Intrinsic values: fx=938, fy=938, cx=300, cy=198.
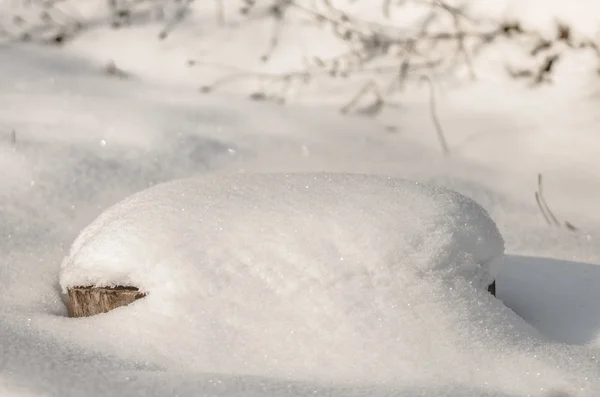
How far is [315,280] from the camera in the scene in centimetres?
185

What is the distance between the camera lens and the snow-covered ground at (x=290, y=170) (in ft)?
5.56

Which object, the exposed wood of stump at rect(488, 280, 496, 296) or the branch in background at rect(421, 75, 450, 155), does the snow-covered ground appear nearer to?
the branch in background at rect(421, 75, 450, 155)

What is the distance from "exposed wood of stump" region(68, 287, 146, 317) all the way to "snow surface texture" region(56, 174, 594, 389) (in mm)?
22

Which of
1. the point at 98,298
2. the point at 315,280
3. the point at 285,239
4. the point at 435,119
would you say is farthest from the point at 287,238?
the point at 435,119

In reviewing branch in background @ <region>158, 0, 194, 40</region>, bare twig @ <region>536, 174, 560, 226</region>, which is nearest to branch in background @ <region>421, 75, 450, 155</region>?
bare twig @ <region>536, 174, 560, 226</region>

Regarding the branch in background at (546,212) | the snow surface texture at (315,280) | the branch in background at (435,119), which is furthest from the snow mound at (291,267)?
the branch in background at (435,119)

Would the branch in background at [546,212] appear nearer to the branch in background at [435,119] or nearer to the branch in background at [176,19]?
the branch in background at [435,119]

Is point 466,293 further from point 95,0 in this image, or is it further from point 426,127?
point 95,0

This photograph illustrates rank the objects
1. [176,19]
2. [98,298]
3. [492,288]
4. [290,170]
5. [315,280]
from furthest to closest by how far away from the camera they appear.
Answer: [176,19]
[290,170]
[492,288]
[98,298]
[315,280]

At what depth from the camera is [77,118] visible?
326 centimetres

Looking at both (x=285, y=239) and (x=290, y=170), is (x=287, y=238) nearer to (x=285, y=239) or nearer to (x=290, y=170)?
(x=285, y=239)

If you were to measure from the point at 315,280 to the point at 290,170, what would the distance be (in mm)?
1278

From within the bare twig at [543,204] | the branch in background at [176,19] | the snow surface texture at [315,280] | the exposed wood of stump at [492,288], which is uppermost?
the snow surface texture at [315,280]

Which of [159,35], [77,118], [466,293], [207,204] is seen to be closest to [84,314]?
[207,204]
